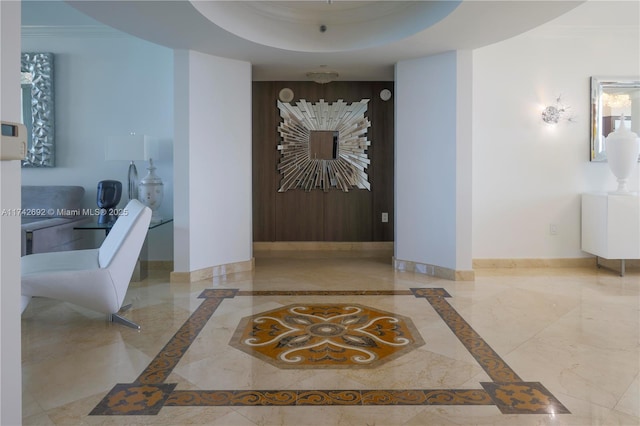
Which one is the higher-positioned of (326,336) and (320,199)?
(320,199)

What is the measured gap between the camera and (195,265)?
4.72m

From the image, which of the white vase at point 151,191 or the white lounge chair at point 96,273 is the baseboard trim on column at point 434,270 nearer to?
the white vase at point 151,191

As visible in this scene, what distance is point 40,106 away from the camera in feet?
16.8

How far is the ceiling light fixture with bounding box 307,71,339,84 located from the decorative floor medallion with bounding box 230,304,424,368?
299 centimetres

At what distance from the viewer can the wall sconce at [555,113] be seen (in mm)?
5191

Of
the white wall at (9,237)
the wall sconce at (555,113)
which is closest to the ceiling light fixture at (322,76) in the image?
the wall sconce at (555,113)

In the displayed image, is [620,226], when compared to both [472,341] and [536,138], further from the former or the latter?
[472,341]

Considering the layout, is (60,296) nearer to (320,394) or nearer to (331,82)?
(320,394)

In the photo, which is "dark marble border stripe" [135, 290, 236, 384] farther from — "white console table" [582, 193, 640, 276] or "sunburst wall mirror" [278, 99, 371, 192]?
"white console table" [582, 193, 640, 276]

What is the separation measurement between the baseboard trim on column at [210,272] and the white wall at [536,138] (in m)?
2.64

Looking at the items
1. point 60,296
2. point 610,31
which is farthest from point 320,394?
point 610,31

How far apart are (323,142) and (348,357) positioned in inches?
152

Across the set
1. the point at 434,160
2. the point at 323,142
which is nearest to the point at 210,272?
the point at 323,142

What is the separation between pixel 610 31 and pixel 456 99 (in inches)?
83.1
